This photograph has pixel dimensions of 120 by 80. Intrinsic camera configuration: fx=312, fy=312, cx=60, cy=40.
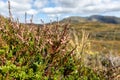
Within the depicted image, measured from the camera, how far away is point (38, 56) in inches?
176

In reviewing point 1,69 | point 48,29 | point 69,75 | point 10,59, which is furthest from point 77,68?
point 1,69

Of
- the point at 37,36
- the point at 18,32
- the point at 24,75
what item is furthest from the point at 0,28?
the point at 24,75

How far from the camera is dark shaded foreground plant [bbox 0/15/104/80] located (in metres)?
3.94

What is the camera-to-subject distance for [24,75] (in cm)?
386

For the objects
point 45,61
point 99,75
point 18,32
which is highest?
point 18,32

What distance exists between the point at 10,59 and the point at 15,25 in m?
0.92

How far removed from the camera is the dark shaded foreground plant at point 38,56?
12.9ft

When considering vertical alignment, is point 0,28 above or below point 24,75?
above

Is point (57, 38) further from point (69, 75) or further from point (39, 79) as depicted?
point (39, 79)

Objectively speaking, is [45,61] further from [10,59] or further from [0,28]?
[0,28]

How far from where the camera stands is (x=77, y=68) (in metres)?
4.88

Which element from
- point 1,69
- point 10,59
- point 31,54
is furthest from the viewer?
point 31,54

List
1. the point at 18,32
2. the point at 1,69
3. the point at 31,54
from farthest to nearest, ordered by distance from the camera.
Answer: the point at 18,32, the point at 31,54, the point at 1,69

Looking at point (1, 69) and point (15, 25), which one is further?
point (15, 25)
